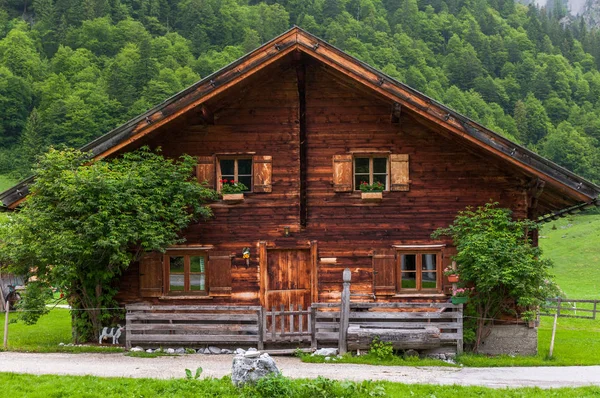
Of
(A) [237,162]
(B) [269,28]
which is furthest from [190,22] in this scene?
(A) [237,162]

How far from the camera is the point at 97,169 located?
57.7 feet

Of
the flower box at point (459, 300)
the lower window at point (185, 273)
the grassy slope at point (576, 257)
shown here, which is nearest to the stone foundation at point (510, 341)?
the flower box at point (459, 300)

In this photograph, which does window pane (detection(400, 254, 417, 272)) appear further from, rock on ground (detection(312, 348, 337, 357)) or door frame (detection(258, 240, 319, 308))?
rock on ground (detection(312, 348, 337, 357))

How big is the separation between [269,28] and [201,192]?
142474 millimetres

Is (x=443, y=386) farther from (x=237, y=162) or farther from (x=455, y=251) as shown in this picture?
(x=237, y=162)

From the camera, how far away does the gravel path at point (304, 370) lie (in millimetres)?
14203

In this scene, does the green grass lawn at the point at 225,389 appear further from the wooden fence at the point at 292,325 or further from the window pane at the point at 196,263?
the window pane at the point at 196,263

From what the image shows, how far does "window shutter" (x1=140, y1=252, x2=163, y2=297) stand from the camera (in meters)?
19.4

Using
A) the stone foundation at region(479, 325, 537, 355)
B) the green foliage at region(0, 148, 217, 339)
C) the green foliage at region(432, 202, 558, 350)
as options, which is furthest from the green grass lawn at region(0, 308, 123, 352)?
the stone foundation at region(479, 325, 537, 355)

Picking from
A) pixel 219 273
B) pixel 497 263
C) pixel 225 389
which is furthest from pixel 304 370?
pixel 497 263

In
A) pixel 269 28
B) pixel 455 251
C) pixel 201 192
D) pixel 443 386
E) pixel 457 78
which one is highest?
pixel 269 28

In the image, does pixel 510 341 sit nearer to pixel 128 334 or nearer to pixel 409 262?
pixel 409 262

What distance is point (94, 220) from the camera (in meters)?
16.8

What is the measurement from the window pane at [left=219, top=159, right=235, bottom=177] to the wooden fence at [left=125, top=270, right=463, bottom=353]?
12.8ft
